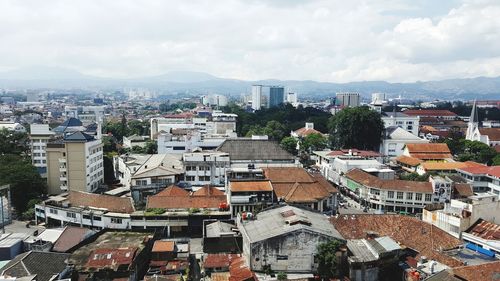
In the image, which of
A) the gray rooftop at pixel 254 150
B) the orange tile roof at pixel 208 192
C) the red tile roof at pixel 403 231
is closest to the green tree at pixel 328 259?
the red tile roof at pixel 403 231

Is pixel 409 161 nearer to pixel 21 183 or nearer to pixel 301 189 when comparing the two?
pixel 301 189

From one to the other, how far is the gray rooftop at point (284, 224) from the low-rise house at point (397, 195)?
38.8 ft

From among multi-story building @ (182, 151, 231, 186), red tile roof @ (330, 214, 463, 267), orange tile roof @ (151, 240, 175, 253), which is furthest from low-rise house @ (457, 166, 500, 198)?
orange tile roof @ (151, 240, 175, 253)

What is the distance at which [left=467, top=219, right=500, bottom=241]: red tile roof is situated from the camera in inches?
944

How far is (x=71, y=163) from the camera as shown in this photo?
37062mm

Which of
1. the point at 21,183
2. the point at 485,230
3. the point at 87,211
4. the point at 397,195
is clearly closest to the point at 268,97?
the point at 397,195

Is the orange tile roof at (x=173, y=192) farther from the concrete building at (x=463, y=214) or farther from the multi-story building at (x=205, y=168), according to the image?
the concrete building at (x=463, y=214)

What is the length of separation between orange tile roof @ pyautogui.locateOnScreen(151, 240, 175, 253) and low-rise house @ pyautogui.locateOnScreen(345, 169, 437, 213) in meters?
19.4

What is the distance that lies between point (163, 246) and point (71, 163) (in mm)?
17905

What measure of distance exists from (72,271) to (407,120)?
6045 cm

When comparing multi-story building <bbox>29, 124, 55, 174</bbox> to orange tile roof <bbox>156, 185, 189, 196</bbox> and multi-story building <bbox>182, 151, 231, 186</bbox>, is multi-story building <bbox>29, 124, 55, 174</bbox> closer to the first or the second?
multi-story building <bbox>182, 151, 231, 186</bbox>

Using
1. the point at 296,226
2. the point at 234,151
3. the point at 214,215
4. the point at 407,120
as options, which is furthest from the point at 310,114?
the point at 296,226

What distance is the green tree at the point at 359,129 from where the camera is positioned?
56.6m

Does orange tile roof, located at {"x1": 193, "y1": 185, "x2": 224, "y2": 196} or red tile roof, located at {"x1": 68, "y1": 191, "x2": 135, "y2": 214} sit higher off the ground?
orange tile roof, located at {"x1": 193, "y1": 185, "x2": 224, "y2": 196}
